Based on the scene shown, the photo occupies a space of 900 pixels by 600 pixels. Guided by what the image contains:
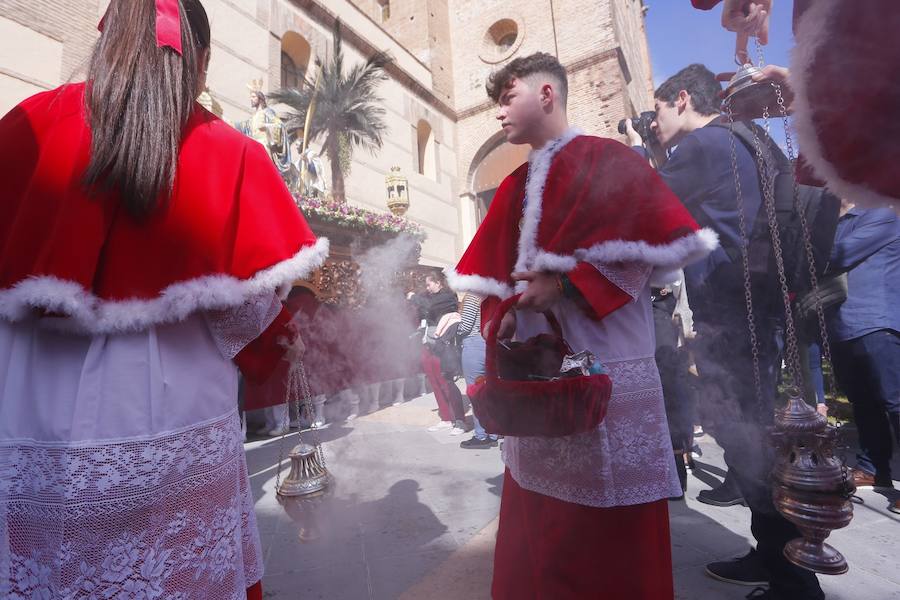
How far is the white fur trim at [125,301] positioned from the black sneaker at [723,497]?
3.05m

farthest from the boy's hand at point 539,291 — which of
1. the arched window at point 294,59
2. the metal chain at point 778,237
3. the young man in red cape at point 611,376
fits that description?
the arched window at point 294,59

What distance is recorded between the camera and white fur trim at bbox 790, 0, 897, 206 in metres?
0.71

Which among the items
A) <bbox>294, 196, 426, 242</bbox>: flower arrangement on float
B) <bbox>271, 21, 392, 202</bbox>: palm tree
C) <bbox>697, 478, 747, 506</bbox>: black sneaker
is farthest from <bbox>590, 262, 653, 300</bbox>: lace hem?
<bbox>271, 21, 392, 202</bbox>: palm tree

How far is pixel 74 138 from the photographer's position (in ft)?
3.43

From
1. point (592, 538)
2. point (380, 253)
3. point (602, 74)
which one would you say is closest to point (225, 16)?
point (380, 253)

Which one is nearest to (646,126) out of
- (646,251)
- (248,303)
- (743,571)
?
(646,251)

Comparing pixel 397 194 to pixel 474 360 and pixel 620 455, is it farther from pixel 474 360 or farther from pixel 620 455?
pixel 620 455

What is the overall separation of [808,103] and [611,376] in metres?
0.85

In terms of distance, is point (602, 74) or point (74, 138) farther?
point (602, 74)

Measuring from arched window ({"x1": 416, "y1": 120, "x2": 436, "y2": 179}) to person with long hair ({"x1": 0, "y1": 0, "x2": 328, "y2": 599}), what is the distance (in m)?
14.6

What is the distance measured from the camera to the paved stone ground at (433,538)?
2061mm

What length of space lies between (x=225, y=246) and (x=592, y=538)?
1.33 metres

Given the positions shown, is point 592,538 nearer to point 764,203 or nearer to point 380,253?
point 764,203

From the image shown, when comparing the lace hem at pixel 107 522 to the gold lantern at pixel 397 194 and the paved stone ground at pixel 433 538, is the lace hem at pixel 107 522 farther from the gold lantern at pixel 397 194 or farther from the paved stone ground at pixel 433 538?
the gold lantern at pixel 397 194
